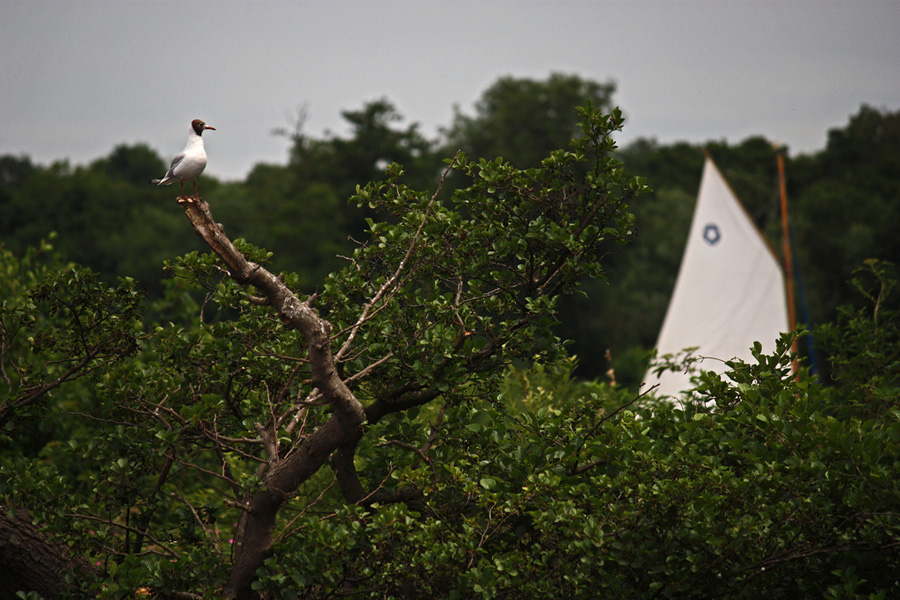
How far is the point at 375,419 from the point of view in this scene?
552cm

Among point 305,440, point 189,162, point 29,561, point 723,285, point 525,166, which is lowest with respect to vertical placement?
point 29,561

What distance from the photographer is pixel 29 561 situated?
5262mm

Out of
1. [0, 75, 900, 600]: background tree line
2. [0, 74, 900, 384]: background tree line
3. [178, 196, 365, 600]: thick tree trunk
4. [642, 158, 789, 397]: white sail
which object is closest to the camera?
[178, 196, 365, 600]: thick tree trunk

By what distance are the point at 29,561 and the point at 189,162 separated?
8.30 feet

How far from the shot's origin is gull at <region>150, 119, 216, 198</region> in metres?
5.36

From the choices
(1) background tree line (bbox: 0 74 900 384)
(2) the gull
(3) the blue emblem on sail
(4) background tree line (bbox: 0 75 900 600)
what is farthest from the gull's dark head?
(1) background tree line (bbox: 0 74 900 384)

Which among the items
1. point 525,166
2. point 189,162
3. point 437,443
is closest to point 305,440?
point 437,443

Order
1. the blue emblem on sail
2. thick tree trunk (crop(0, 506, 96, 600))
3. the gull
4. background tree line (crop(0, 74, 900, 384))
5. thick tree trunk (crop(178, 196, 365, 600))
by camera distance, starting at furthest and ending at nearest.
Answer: background tree line (crop(0, 74, 900, 384)), the blue emblem on sail, the gull, thick tree trunk (crop(0, 506, 96, 600)), thick tree trunk (crop(178, 196, 365, 600))

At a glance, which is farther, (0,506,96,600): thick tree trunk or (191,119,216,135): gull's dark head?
(191,119,216,135): gull's dark head

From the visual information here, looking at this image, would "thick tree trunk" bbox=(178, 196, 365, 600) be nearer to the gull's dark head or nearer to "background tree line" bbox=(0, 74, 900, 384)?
the gull's dark head

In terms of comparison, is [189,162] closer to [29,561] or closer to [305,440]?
[305,440]

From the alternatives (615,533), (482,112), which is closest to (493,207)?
(615,533)

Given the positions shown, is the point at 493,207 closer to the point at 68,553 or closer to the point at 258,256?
the point at 258,256

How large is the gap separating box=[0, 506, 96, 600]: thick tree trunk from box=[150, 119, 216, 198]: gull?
215cm
